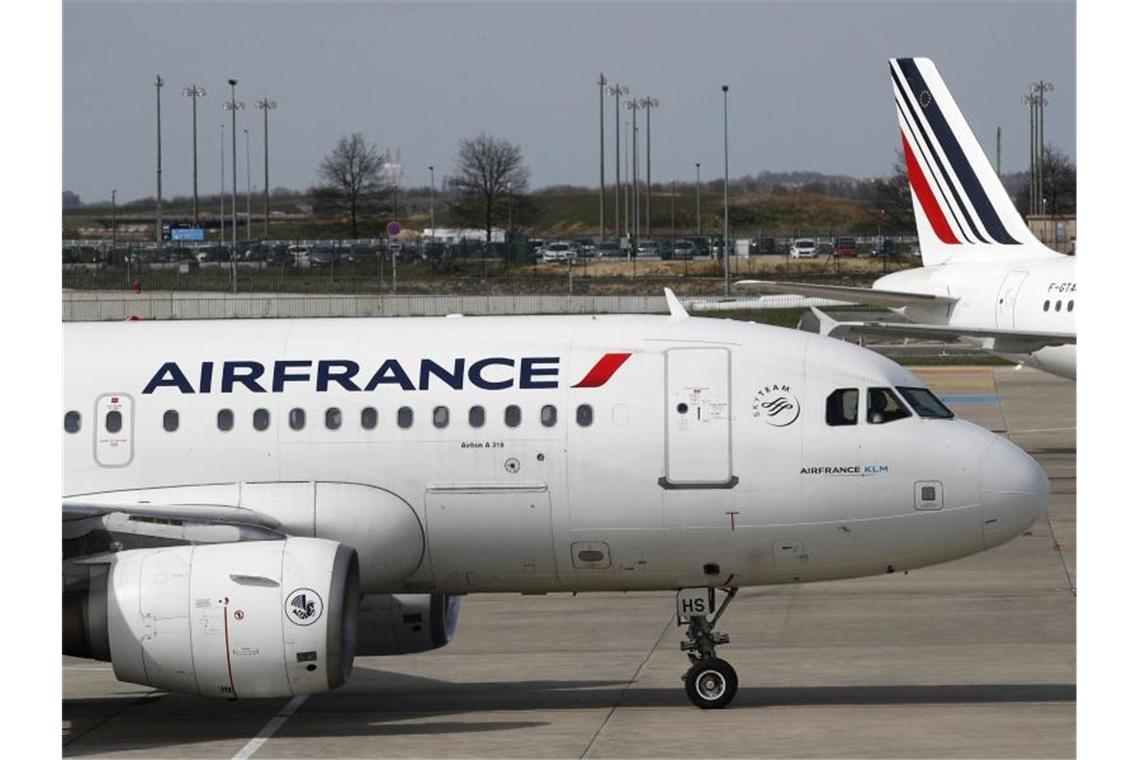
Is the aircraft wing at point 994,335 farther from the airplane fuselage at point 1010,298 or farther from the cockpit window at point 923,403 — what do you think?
the cockpit window at point 923,403

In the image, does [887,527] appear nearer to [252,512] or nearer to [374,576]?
[374,576]

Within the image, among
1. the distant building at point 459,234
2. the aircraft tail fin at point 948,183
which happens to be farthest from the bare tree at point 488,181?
the aircraft tail fin at point 948,183

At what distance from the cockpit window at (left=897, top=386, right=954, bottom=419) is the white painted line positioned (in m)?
6.15

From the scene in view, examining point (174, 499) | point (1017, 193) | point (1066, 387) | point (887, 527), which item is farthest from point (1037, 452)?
point (1017, 193)

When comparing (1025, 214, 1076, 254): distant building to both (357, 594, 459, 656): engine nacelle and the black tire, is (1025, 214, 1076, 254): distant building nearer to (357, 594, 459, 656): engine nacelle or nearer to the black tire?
(357, 594, 459, 656): engine nacelle

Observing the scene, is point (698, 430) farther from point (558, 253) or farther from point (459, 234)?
point (459, 234)

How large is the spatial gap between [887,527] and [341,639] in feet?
16.5

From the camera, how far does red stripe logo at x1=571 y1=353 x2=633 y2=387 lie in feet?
56.2

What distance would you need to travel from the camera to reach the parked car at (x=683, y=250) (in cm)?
12131

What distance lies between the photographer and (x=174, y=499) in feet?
56.1

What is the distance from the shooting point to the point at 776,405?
17047 mm

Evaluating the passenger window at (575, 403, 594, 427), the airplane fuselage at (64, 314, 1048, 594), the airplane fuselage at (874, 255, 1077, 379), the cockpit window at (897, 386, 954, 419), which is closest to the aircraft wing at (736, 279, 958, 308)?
the airplane fuselage at (874, 255, 1077, 379)

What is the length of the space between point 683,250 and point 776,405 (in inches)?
4327

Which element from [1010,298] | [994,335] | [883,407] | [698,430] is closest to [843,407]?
[883,407]
